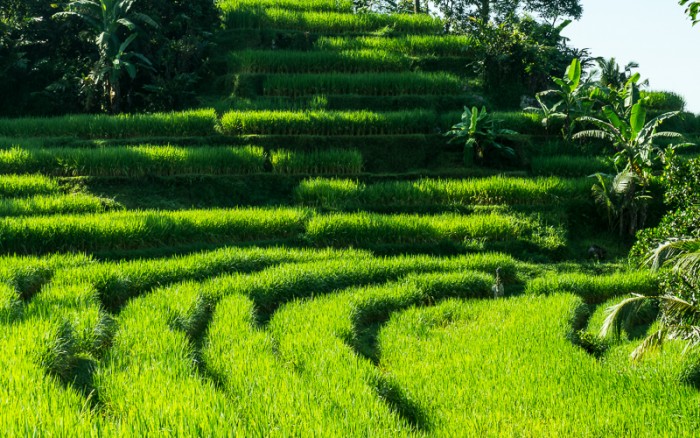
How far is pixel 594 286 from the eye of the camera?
7449 mm

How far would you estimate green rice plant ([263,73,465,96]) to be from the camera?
13.1 meters

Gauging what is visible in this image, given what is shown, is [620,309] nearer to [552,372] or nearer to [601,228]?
[552,372]

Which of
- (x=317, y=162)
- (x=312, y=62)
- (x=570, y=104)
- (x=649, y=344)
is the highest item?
(x=312, y=62)

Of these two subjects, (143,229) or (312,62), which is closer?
(143,229)

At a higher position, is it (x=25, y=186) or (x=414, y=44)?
(x=414, y=44)

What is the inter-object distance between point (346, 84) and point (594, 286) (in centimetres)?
723

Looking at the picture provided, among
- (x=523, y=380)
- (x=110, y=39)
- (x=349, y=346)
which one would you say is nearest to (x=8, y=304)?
(x=349, y=346)

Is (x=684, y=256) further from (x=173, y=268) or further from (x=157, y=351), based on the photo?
(x=173, y=268)

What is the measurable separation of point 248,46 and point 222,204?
6400 millimetres

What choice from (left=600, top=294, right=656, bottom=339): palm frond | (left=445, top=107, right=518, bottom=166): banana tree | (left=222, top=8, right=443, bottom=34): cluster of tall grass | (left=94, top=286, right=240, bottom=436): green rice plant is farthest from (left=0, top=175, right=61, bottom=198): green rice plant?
(left=222, top=8, right=443, bottom=34): cluster of tall grass

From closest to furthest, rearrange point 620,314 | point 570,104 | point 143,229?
point 620,314 → point 143,229 → point 570,104

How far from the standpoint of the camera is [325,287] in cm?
702

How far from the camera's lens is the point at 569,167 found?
36.6 feet

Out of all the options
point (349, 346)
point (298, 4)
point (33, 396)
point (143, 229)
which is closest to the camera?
point (33, 396)
